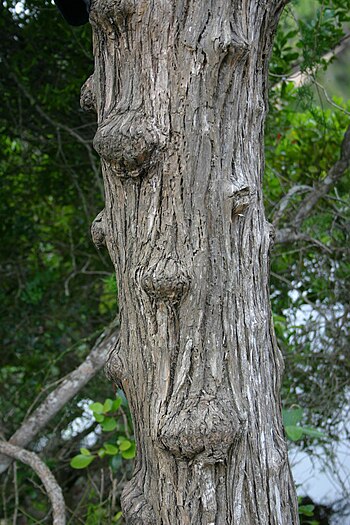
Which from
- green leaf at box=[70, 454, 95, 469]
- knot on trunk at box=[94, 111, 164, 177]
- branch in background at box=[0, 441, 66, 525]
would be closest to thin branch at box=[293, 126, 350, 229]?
green leaf at box=[70, 454, 95, 469]

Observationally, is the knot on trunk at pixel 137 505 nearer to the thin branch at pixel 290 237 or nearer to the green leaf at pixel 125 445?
the green leaf at pixel 125 445

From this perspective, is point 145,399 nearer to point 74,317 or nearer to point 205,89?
point 205,89

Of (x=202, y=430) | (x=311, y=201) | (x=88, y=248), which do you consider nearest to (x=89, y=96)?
(x=202, y=430)

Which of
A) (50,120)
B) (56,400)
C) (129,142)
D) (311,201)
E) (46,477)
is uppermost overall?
(50,120)

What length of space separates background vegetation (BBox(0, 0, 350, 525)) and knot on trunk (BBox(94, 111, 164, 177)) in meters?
0.92

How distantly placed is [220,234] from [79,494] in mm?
2147

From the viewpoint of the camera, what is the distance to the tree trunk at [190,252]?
1.05m

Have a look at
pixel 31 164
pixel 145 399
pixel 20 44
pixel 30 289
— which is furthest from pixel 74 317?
pixel 145 399

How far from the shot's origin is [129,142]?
1.03 metres

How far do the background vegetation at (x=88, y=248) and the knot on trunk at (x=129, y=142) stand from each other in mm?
919

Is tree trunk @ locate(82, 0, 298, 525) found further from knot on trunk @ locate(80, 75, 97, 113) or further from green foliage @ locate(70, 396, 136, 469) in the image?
green foliage @ locate(70, 396, 136, 469)

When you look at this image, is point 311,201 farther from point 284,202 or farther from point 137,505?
point 137,505

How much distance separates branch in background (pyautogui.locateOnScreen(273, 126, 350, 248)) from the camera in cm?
217

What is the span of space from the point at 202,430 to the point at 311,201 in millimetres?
1366
